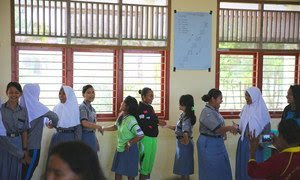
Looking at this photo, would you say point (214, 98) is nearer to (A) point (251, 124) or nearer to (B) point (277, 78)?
(A) point (251, 124)

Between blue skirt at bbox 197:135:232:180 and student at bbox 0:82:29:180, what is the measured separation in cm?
187

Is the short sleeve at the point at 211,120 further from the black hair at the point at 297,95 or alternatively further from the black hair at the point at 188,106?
the black hair at the point at 297,95

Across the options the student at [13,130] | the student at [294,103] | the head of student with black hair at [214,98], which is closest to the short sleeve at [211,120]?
the head of student with black hair at [214,98]

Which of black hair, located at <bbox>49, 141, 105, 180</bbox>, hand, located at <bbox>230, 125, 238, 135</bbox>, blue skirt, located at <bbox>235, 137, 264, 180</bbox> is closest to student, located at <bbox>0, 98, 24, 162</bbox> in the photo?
hand, located at <bbox>230, 125, 238, 135</bbox>

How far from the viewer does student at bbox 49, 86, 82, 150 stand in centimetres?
404

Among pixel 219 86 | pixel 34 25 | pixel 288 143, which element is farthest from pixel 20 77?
pixel 288 143

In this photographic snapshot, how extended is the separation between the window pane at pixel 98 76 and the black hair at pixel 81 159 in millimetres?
3374

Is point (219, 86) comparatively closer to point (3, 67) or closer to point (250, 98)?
point (250, 98)

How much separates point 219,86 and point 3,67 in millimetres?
2653

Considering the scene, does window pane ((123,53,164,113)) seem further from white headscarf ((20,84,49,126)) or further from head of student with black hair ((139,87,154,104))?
white headscarf ((20,84,49,126))

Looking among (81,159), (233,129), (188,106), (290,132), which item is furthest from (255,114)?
(81,159)

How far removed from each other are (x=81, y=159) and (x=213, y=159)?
10.3 ft

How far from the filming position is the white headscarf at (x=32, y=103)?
3770 mm

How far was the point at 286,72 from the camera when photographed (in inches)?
208
